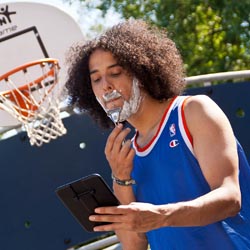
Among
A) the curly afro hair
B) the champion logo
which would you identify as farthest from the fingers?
the curly afro hair

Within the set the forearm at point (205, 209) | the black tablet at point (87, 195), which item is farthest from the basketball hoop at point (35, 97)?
the forearm at point (205, 209)

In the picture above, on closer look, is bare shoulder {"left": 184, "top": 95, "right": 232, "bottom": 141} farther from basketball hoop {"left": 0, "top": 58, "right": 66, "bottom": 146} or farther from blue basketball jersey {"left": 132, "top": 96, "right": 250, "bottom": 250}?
basketball hoop {"left": 0, "top": 58, "right": 66, "bottom": 146}

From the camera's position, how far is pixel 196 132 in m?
2.56

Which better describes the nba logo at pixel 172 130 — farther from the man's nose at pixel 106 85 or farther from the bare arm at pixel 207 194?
the man's nose at pixel 106 85

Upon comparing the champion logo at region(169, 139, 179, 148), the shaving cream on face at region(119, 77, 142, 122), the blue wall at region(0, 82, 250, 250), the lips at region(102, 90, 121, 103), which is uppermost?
the lips at region(102, 90, 121, 103)

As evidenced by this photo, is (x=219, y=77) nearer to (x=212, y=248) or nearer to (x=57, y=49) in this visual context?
(x=57, y=49)

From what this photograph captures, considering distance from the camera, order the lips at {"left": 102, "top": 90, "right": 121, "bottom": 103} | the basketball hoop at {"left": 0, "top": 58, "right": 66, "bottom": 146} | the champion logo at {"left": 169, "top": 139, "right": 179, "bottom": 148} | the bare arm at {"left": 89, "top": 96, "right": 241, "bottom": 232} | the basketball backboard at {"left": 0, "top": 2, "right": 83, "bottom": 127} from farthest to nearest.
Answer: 1. the basketball backboard at {"left": 0, "top": 2, "right": 83, "bottom": 127}
2. the basketball hoop at {"left": 0, "top": 58, "right": 66, "bottom": 146}
3. the lips at {"left": 102, "top": 90, "right": 121, "bottom": 103}
4. the champion logo at {"left": 169, "top": 139, "right": 179, "bottom": 148}
5. the bare arm at {"left": 89, "top": 96, "right": 241, "bottom": 232}

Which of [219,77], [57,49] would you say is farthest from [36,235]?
[219,77]

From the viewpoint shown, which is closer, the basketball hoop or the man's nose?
the man's nose

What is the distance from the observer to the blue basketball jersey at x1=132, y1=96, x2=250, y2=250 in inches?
102

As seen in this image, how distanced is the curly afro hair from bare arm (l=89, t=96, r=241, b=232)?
246 mm

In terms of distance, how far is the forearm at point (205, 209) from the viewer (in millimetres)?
2271

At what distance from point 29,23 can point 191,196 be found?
3.00 meters

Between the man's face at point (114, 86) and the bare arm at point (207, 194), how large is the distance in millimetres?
215
